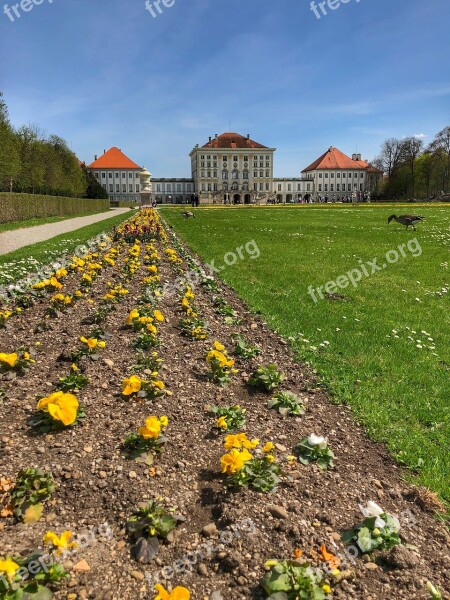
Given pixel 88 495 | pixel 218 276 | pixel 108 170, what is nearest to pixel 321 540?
pixel 88 495

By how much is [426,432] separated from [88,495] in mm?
2255

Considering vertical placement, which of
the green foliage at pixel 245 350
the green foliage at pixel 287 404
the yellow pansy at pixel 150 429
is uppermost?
the yellow pansy at pixel 150 429

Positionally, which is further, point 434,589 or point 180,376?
point 180,376

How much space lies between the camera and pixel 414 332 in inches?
205

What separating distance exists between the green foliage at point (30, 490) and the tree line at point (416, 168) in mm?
75314

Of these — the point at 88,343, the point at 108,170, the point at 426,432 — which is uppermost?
the point at 108,170

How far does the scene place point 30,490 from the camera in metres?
2.23

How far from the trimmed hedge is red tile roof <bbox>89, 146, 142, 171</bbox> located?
75.8 meters

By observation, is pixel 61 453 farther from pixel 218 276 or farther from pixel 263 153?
pixel 263 153

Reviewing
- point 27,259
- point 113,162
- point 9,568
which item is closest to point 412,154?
point 113,162

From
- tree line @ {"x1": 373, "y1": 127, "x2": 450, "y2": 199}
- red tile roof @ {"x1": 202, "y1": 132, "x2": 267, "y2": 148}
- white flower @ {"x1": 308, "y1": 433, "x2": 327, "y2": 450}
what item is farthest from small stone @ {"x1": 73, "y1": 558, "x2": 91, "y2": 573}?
red tile roof @ {"x1": 202, "y1": 132, "x2": 267, "y2": 148}

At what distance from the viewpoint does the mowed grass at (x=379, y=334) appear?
313cm

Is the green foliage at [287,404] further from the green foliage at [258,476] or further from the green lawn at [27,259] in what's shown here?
the green lawn at [27,259]

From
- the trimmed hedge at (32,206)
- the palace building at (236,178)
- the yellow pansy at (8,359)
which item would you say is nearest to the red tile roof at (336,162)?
the palace building at (236,178)
